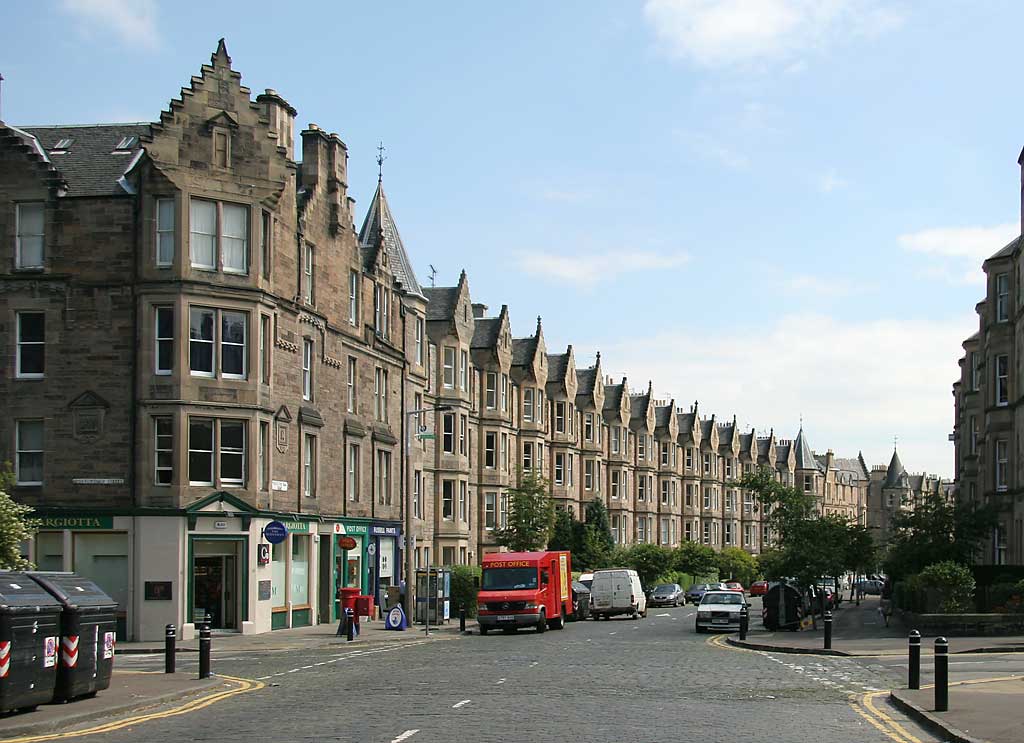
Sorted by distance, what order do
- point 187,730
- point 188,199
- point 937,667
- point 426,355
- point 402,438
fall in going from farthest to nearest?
point 426,355 < point 402,438 < point 188,199 < point 937,667 < point 187,730

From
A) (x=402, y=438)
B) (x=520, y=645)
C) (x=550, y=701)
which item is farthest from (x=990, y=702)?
(x=402, y=438)

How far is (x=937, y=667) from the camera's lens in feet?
61.1

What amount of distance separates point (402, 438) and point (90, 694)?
36397mm

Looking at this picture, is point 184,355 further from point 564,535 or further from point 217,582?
point 564,535

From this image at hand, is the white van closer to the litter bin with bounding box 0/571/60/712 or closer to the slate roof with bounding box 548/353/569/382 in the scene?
the slate roof with bounding box 548/353/569/382

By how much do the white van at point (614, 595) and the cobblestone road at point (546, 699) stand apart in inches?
924

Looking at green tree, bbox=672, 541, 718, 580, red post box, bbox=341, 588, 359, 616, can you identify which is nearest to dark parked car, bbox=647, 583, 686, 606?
green tree, bbox=672, 541, 718, 580

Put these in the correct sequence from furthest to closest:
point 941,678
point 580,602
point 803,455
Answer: point 803,455
point 580,602
point 941,678

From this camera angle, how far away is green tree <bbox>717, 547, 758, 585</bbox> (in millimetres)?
109938

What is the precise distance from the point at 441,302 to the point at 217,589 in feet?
93.4

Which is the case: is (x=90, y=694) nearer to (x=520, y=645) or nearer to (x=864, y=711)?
(x=864, y=711)

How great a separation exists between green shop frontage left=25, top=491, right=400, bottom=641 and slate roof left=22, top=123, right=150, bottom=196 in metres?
9.64

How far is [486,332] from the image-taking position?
73125mm

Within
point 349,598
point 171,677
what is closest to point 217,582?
point 349,598
